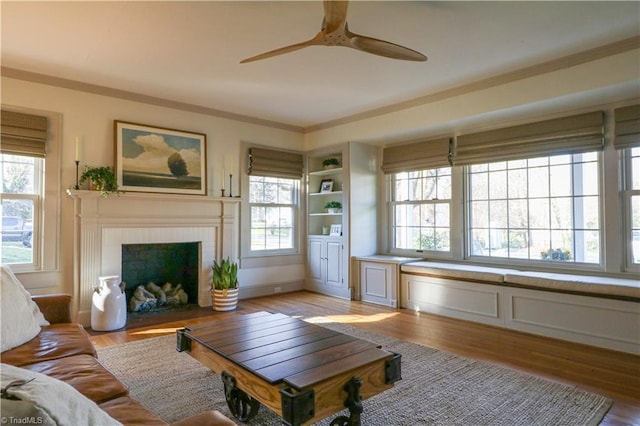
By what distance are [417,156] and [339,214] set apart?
4.71 feet

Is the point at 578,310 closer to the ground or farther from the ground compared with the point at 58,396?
closer to the ground

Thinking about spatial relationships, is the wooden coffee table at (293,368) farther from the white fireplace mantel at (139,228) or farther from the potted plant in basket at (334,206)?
the potted plant in basket at (334,206)

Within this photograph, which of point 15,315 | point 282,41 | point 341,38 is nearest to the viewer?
point 15,315

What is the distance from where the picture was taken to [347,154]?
548 centimetres

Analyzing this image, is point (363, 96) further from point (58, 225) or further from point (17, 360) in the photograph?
point (17, 360)

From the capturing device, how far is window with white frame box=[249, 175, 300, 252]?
5.61 metres

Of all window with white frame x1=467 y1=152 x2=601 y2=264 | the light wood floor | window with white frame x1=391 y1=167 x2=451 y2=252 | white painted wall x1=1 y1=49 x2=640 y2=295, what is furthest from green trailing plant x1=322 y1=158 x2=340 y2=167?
the light wood floor

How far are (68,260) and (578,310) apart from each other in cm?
→ 520

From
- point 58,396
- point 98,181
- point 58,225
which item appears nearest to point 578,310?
point 58,396

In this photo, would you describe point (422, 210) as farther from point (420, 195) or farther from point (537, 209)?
point (537, 209)

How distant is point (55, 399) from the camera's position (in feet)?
2.66

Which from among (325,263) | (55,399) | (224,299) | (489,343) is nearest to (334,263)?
(325,263)

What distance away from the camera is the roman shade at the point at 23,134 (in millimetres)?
3646

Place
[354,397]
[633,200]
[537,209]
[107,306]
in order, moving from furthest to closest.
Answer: [537,209], [107,306], [633,200], [354,397]
